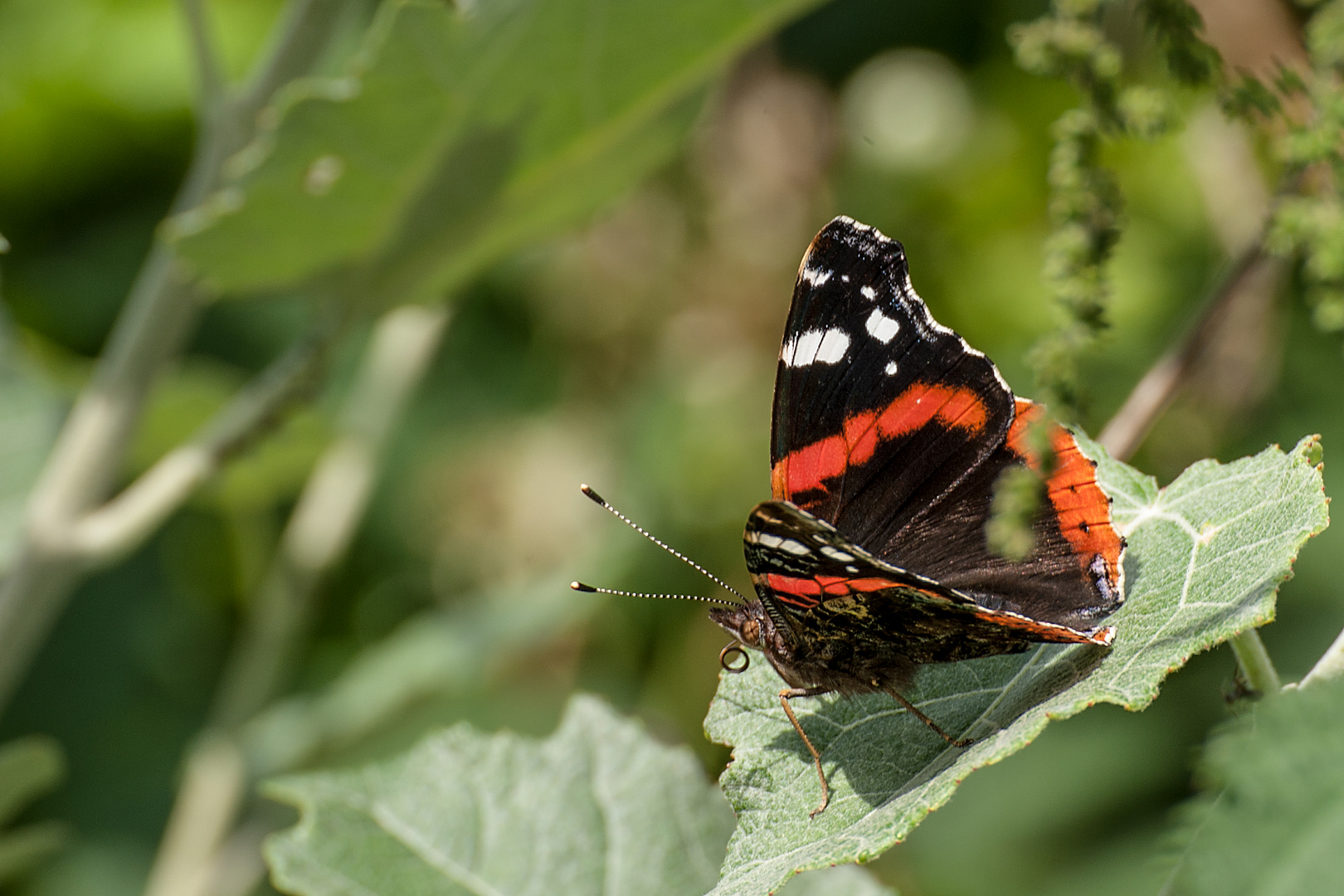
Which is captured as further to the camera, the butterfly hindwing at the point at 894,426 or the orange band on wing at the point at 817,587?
the butterfly hindwing at the point at 894,426

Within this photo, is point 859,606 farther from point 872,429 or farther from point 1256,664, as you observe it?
point 1256,664

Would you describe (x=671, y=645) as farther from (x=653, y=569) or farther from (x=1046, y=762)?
(x=1046, y=762)

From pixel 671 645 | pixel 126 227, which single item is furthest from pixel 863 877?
pixel 126 227

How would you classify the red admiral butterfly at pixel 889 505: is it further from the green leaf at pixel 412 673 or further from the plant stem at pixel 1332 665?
the green leaf at pixel 412 673

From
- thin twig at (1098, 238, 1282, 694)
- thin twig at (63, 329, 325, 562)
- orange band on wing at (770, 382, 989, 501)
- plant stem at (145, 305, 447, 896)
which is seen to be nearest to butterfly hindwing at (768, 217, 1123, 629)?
orange band on wing at (770, 382, 989, 501)

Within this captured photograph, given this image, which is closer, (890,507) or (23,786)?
(890,507)

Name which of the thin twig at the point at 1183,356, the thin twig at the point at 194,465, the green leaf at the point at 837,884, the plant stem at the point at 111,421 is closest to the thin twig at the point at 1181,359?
the thin twig at the point at 1183,356

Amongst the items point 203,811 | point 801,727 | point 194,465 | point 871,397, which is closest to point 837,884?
point 801,727

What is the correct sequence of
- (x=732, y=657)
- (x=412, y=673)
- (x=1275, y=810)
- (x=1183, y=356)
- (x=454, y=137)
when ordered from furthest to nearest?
(x=412, y=673)
(x=732, y=657)
(x=454, y=137)
(x=1183, y=356)
(x=1275, y=810)
